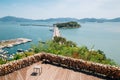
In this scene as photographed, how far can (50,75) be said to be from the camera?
10602mm

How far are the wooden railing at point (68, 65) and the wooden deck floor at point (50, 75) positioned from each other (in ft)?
1.14

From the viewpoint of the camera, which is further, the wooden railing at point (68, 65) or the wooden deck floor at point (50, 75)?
the wooden railing at point (68, 65)

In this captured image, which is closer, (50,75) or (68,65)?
(50,75)

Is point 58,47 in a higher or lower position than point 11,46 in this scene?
higher

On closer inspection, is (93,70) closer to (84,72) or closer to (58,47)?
(84,72)

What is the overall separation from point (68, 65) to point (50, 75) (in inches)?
73.4

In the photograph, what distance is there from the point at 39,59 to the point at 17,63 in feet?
6.71

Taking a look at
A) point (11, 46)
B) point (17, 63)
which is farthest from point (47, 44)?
point (11, 46)

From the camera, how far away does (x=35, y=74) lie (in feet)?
35.2

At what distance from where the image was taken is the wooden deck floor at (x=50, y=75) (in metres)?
10.2

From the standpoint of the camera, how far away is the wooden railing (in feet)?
34.7

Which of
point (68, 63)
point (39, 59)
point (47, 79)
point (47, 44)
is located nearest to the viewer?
point (47, 79)

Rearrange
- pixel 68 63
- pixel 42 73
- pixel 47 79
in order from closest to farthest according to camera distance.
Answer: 1. pixel 47 79
2. pixel 42 73
3. pixel 68 63

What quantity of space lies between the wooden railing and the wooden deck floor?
349mm
